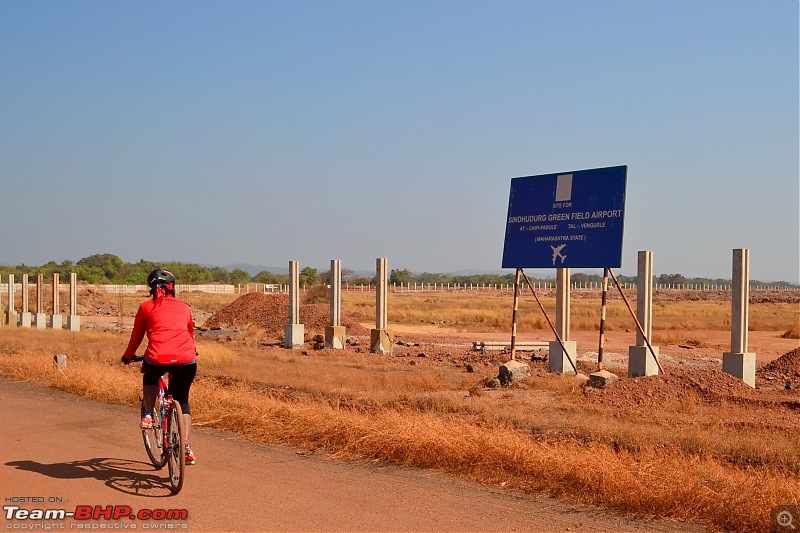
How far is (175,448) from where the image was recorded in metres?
7.38

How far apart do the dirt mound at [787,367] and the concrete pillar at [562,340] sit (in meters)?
4.94

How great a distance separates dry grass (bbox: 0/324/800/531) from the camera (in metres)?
7.21

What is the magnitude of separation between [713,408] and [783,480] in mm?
7099

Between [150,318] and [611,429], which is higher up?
[150,318]

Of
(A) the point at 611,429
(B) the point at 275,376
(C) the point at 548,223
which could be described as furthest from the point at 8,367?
(A) the point at 611,429

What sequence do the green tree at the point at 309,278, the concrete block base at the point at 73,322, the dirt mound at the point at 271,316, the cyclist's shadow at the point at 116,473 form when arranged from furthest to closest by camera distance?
the green tree at the point at 309,278
the dirt mound at the point at 271,316
the concrete block base at the point at 73,322
the cyclist's shadow at the point at 116,473

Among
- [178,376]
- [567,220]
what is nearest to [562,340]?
[567,220]

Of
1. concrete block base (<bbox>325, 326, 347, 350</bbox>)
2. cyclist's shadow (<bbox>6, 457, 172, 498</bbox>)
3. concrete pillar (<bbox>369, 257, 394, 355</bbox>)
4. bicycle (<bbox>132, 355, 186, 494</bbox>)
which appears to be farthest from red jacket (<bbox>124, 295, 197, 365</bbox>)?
concrete block base (<bbox>325, 326, 347, 350</bbox>)

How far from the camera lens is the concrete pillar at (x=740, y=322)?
53.9 feet

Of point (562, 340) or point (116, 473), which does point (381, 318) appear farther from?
point (116, 473)

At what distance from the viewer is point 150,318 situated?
25.0 ft

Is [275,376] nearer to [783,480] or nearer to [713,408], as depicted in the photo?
[713,408]

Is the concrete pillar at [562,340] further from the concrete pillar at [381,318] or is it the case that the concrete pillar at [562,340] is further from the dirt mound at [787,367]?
the concrete pillar at [381,318]

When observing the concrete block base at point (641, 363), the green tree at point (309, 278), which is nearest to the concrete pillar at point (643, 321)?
the concrete block base at point (641, 363)
